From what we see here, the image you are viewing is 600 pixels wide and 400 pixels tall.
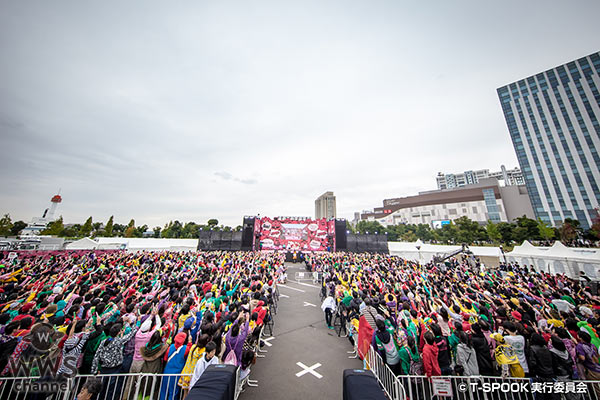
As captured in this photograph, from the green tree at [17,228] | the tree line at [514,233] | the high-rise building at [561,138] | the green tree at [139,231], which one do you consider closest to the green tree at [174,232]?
the green tree at [139,231]

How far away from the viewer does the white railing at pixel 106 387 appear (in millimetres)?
3258

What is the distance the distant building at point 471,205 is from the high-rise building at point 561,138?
10522mm

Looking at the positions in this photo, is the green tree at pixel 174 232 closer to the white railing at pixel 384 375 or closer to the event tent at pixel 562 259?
the white railing at pixel 384 375

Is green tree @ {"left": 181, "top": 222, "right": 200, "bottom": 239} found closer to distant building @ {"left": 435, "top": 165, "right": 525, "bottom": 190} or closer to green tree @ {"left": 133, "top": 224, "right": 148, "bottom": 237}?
green tree @ {"left": 133, "top": 224, "right": 148, "bottom": 237}

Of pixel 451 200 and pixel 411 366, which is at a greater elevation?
pixel 451 200

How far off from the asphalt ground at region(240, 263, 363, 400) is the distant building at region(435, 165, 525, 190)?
427 feet

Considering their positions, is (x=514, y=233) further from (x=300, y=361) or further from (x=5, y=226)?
(x=5, y=226)

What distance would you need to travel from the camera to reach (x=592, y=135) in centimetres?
4912

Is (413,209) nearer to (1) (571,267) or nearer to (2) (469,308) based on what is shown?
(1) (571,267)

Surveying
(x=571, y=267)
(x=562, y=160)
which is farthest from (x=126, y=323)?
(x=562, y=160)

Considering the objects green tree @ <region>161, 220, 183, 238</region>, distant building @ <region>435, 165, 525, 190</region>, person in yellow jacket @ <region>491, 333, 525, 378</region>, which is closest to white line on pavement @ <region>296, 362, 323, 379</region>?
person in yellow jacket @ <region>491, 333, 525, 378</region>

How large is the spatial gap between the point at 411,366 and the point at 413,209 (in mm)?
91720

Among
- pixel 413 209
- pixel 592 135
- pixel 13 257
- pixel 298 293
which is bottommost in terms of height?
pixel 298 293

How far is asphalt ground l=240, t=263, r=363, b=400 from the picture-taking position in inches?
175
